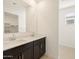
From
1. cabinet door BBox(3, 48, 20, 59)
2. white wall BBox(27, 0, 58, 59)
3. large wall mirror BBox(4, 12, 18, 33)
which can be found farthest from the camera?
white wall BBox(27, 0, 58, 59)

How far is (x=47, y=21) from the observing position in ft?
13.4

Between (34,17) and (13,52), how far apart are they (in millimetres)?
2706

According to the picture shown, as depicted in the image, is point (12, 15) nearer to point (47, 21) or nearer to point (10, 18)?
point (10, 18)

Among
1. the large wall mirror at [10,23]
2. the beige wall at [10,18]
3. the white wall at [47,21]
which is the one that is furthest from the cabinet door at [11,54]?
the white wall at [47,21]

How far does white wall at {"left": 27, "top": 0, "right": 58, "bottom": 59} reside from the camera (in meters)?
3.75

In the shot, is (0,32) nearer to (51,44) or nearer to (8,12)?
(8,12)

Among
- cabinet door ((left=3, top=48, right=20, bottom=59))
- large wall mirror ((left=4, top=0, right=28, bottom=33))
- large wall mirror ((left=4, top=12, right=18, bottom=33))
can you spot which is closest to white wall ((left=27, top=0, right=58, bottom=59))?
large wall mirror ((left=4, top=0, right=28, bottom=33))

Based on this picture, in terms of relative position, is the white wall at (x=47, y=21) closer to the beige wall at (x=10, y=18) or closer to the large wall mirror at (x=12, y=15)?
the large wall mirror at (x=12, y=15)

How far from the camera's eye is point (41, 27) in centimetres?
419

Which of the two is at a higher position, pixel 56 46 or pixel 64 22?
pixel 64 22

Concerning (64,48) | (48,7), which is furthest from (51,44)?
(48,7)

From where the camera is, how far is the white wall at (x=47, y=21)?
3.75m

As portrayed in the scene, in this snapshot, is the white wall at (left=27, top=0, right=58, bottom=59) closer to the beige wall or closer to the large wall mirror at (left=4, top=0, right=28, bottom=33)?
the large wall mirror at (left=4, top=0, right=28, bottom=33)

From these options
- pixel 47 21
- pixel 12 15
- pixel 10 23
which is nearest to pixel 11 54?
pixel 10 23
